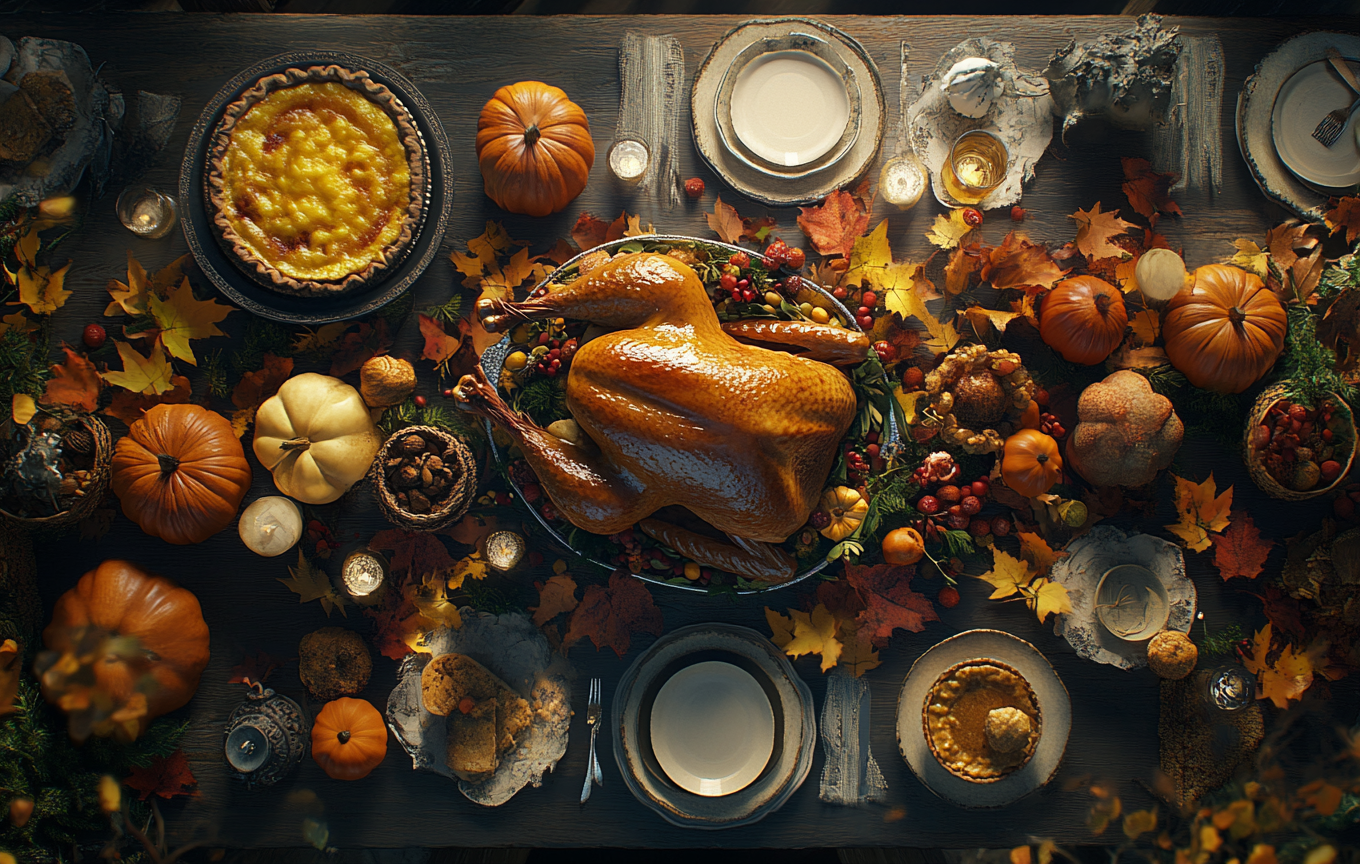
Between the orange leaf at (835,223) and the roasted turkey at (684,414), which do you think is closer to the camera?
the roasted turkey at (684,414)

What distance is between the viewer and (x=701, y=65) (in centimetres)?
311

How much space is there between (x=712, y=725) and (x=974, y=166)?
2412 millimetres

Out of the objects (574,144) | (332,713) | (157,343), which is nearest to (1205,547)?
(574,144)

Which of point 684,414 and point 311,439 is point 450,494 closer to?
point 311,439

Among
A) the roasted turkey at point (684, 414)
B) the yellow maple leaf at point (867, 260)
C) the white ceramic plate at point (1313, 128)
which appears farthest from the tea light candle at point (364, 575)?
the white ceramic plate at point (1313, 128)

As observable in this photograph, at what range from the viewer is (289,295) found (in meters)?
2.89

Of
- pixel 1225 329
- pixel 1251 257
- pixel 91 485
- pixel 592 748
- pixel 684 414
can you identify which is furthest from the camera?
pixel 1251 257

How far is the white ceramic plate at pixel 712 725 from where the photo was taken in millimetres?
2971

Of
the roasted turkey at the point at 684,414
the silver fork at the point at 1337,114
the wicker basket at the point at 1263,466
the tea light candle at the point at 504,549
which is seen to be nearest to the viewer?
the roasted turkey at the point at 684,414

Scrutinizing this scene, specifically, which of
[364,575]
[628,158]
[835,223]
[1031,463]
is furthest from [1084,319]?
[364,575]

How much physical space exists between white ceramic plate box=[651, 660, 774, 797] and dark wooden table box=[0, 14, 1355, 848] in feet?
0.66

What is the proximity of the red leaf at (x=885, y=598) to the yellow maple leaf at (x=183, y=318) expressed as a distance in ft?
8.62

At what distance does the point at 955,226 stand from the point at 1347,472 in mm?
1671

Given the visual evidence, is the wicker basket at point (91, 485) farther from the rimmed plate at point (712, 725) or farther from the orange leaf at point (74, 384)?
the rimmed plate at point (712, 725)
